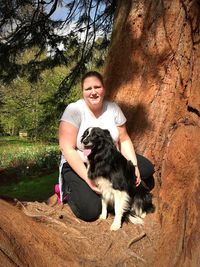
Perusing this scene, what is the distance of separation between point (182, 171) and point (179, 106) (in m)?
0.93

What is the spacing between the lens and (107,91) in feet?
17.0

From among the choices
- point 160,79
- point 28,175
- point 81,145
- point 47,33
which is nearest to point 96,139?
point 81,145

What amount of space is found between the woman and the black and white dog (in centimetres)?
10

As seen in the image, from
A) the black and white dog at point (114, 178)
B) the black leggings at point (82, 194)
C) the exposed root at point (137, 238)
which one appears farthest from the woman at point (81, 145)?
the exposed root at point (137, 238)

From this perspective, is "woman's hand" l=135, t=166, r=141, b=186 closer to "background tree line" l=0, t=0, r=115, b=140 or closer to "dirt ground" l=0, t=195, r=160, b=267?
"dirt ground" l=0, t=195, r=160, b=267

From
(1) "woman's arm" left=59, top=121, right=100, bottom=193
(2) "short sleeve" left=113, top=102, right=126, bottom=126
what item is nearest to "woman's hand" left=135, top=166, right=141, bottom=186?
(1) "woman's arm" left=59, top=121, right=100, bottom=193

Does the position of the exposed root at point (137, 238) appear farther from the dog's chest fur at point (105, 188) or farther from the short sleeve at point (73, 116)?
the short sleeve at point (73, 116)

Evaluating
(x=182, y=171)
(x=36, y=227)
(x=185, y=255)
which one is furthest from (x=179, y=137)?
(x=36, y=227)

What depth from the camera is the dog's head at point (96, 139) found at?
4.03 meters

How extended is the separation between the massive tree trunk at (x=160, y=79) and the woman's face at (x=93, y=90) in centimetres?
70

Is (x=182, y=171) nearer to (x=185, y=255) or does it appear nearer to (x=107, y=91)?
(x=185, y=255)

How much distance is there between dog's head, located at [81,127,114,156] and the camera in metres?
4.03

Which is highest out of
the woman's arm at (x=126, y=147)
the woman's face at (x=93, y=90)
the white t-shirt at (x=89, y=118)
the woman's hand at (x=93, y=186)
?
the woman's face at (x=93, y=90)

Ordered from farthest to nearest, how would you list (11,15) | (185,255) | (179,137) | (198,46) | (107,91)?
(11,15), (107,91), (198,46), (179,137), (185,255)
